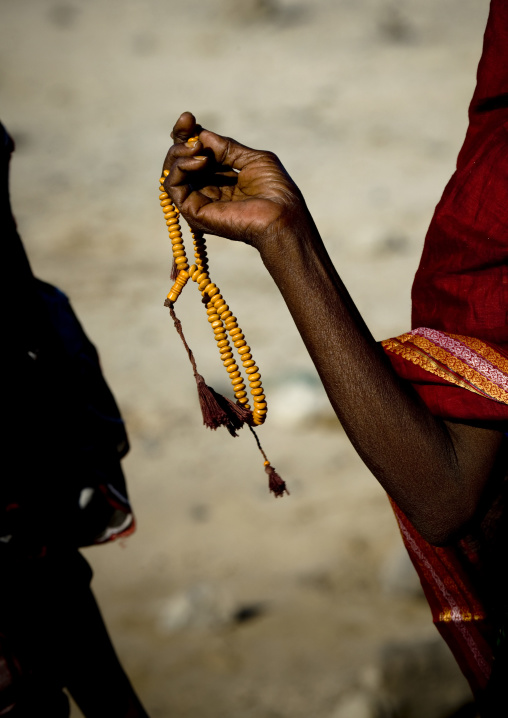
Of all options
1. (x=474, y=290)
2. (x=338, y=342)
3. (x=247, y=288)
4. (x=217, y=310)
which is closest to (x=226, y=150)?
(x=217, y=310)

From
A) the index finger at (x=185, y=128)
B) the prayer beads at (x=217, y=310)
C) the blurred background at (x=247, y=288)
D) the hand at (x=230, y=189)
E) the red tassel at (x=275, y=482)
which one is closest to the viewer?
the hand at (x=230, y=189)

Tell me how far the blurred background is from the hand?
7.18ft

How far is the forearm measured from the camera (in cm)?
139

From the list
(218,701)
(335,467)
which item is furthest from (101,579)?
(335,467)

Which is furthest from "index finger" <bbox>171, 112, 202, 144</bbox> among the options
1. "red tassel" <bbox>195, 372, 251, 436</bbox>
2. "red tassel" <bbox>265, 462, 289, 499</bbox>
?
"red tassel" <bbox>265, 462, 289, 499</bbox>

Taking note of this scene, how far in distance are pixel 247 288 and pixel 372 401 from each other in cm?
523

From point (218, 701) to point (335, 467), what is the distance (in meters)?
1.76

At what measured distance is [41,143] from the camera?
9.72 m

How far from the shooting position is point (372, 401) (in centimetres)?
142

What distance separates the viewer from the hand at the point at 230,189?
1.38 m

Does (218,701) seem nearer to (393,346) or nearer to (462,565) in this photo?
(462,565)

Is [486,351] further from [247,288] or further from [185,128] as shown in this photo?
[247,288]

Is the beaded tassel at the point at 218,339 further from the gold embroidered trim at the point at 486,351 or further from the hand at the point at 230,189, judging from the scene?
the gold embroidered trim at the point at 486,351

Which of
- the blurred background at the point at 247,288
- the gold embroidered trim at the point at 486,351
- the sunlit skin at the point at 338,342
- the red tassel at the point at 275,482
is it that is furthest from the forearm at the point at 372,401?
the blurred background at the point at 247,288
